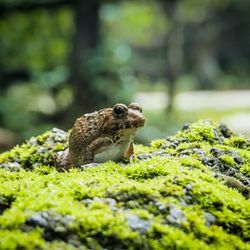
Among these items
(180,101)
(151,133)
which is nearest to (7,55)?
(151,133)

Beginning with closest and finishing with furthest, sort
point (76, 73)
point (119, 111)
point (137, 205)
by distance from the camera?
point (137, 205), point (119, 111), point (76, 73)

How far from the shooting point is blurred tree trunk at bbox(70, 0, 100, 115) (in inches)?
640

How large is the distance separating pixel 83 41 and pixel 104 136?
1282 centimetres

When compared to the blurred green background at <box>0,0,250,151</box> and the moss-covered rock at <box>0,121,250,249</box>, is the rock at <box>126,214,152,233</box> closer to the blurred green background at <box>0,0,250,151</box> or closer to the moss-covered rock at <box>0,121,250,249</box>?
the moss-covered rock at <box>0,121,250,249</box>

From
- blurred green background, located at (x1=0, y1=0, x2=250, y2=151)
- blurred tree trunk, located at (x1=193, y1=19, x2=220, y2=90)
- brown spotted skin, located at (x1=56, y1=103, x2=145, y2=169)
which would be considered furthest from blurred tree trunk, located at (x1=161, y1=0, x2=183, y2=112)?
brown spotted skin, located at (x1=56, y1=103, x2=145, y2=169)

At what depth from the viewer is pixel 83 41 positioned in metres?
17.0

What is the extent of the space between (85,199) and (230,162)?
1.39 m

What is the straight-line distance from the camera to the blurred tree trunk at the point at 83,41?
16.2 metres

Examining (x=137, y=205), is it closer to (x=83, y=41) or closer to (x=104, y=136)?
(x=104, y=136)

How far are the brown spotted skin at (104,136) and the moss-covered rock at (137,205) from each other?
0.70 ft

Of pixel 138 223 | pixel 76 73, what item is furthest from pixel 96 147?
pixel 76 73

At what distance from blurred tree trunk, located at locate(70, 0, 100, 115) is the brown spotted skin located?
11583 millimetres

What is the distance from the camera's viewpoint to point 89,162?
4520 mm

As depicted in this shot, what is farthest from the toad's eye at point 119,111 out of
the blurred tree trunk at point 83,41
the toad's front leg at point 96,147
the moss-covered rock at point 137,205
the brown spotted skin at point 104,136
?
the blurred tree trunk at point 83,41
